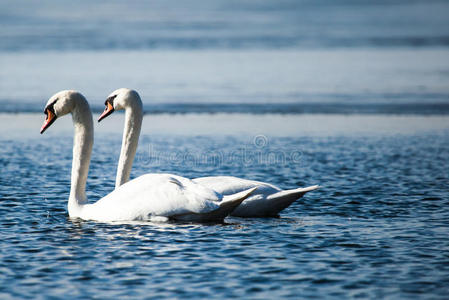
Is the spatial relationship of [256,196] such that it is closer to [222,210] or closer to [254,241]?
[222,210]

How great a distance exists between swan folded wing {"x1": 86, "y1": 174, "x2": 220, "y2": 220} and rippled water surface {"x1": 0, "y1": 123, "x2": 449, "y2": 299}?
17 cm

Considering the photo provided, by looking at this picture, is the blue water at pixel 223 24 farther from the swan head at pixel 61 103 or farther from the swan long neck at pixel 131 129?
the swan head at pixel 61 103

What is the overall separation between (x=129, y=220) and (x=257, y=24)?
4333cm

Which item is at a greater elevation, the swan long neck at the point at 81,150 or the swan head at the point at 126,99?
the swan head at the point at 126,99

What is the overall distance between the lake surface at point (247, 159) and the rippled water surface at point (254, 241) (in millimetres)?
28

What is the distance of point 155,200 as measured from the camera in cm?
922

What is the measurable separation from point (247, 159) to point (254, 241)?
6.53 metres

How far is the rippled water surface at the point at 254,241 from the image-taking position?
697cm

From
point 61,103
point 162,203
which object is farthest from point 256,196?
point 61,103

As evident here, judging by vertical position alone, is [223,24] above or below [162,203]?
above

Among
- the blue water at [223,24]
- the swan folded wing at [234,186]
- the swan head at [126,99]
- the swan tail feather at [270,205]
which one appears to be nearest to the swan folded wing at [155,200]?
the swan folded wing at [234,186]

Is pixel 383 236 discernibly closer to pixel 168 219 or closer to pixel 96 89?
pixel 168 219

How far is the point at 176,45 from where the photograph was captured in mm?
38906

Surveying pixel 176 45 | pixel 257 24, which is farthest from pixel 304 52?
pixel 257 24
